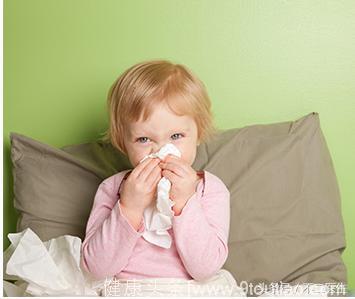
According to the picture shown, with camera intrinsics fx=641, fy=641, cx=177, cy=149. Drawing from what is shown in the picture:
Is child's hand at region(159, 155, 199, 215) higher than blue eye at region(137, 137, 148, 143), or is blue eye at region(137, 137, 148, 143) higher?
blue eye at region(137, 137, 148, 143)

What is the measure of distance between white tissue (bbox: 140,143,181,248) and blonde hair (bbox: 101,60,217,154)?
84mm

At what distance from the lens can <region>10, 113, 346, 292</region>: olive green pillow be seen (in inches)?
60.2

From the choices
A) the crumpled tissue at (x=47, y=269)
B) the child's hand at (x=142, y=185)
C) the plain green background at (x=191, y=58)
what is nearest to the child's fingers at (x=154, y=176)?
the child's hand at (x=142, y=185)

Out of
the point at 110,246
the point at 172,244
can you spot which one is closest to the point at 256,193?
the point at 172,244

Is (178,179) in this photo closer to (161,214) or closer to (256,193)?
(161,214)

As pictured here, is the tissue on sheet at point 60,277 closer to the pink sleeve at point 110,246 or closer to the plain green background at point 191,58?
the pink sleeve at point 110,246

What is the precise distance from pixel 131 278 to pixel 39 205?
1.17 ft

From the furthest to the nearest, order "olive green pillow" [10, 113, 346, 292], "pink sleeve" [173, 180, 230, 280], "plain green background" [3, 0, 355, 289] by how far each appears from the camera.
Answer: "plain green background" [3, 0, 355, 289], "olive green pillow" [10, 113, 346, 292], "pink sleeve" [173, 180, 230, 280]

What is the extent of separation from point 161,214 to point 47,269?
0.86 ft

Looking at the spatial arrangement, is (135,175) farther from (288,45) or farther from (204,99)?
(288,45)

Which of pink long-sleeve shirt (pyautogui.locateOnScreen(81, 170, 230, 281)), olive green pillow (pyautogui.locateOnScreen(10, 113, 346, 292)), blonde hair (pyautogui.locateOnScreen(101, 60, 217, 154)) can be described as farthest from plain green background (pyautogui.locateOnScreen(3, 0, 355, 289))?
pink long-sleeve shirt (pyautogui.locateOnScreen(81, 170, 230, 281))

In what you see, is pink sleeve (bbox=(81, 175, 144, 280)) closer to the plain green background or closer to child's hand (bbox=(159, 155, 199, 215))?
child's hand (bbox=(159, 155, 199, 215))

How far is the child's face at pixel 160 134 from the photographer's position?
133 centimetres

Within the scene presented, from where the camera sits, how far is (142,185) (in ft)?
4.26
